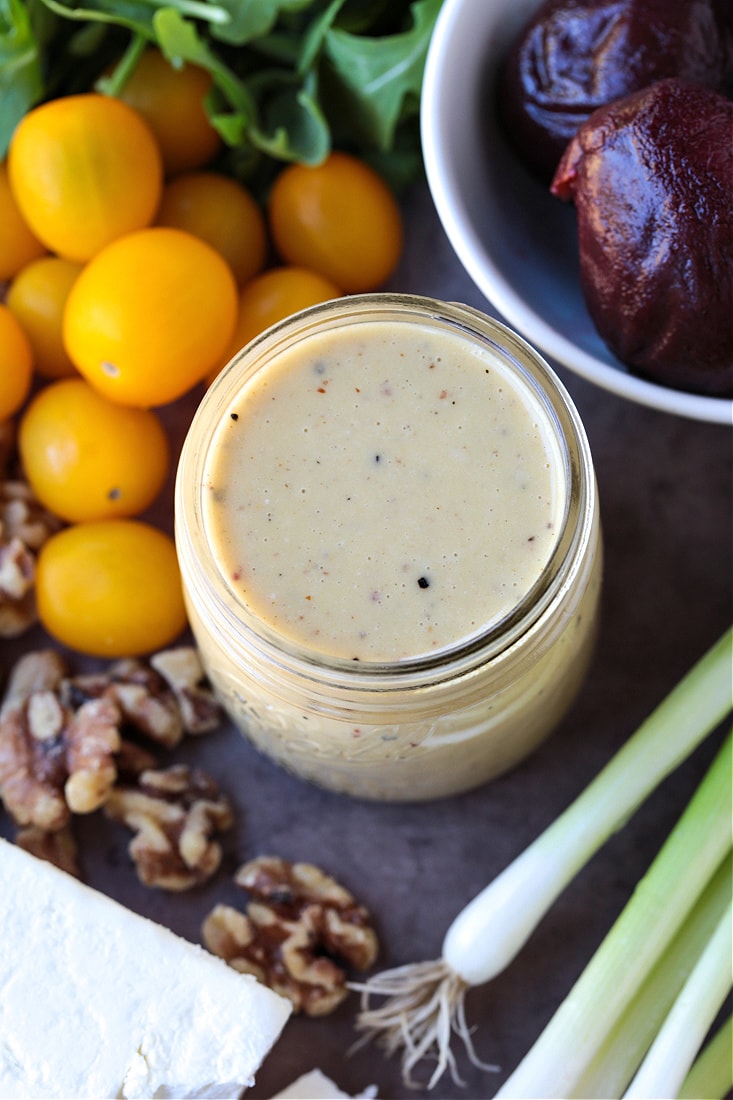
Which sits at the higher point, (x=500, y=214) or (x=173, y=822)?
(x=500, y=214)

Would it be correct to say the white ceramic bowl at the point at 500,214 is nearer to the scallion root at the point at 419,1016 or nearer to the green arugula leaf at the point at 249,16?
the green arugula leaf at the point at 249,16

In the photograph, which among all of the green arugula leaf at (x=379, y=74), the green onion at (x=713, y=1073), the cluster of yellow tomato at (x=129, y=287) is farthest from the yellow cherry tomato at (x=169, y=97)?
the green onion at (x=713, y=1073)

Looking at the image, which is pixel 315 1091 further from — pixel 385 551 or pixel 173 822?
pixel 385 551

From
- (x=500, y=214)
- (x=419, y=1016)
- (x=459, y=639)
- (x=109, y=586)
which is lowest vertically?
(x=419, y=1016)

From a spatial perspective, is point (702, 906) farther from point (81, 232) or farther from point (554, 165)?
point (81, 232)

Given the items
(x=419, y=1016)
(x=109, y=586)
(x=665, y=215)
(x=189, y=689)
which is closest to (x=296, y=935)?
(x=419, y=1016)

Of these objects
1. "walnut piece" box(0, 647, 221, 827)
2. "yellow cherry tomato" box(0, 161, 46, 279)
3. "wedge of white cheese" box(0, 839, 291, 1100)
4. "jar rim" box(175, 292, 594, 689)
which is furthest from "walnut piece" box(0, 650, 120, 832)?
"yellow cherry tomato" box(0, 161, 46, 279)
